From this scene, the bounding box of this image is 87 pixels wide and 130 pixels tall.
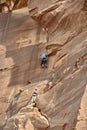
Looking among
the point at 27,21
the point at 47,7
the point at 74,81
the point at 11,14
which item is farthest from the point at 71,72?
A: the point at 11,14

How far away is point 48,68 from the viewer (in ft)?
57.9

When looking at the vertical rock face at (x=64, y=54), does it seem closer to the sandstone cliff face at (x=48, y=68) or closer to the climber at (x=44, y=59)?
the sandstone cliff face at (x=48, y=68)

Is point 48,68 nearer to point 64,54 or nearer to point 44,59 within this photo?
point 44,59

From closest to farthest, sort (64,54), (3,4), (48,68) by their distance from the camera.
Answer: (64,54)
(48,68)
(3,4)

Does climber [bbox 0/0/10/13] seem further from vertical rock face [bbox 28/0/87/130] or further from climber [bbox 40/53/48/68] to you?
climber [bbox 40/53/48/68]

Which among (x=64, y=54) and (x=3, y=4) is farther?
(x=3, y=4)

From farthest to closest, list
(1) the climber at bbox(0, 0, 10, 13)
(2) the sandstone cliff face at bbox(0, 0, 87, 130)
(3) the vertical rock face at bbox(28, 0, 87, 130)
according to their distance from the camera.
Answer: (1) the climber at bbox(0, 0, 10, 13)
(2) the sandstone cliff face at bbox(0, 0, 87, 130)
(3) the vertical rock face at bbox(28, 0, 87, 130)

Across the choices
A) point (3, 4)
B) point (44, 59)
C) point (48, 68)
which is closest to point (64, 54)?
point (48, 68)

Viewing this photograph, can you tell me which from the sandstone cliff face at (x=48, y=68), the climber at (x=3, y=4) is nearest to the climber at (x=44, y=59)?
the sandstone cliff face at (x=48, y=68)

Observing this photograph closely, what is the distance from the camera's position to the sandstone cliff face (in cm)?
1277

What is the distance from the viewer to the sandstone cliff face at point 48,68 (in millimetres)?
12766

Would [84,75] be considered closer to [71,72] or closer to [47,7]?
[71,72]

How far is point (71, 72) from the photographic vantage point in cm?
1380

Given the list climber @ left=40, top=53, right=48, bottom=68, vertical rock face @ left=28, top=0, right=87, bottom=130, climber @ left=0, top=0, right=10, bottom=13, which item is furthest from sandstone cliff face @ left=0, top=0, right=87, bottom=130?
climber @ left=0, top=0, right=10, bottom=13
